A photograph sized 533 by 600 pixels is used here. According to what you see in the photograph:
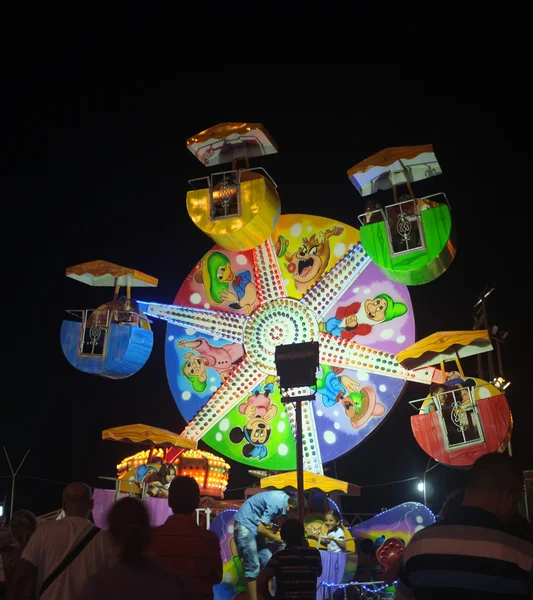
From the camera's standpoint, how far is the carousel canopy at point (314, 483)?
12.0 m

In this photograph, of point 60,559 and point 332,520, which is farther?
point 332,520

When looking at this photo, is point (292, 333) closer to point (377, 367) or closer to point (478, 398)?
point (377, 367)

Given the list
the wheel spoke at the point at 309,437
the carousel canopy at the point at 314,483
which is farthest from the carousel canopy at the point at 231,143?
the carousel canopy at the point at 314,483

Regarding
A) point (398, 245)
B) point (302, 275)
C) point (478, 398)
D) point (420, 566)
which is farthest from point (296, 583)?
point (302, 275)

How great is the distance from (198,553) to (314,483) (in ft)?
26.6

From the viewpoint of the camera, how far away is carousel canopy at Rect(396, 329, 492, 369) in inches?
453

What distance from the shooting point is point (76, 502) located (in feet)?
13.8

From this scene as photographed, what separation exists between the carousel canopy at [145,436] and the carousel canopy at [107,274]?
11.6 ft

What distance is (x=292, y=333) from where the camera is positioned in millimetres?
14531

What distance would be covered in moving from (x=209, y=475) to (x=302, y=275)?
4.50m

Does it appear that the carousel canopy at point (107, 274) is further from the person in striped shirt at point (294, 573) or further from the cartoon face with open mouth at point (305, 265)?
the person in striped shirt at point (294, 573)

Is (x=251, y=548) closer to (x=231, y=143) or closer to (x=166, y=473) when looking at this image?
(x=166, y=473)

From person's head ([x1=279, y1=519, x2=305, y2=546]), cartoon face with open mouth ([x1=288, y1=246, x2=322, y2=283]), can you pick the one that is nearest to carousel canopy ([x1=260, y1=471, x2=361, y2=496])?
cartoon face with open mouth ([x1=288, y1=246, x2=322, y2=283])

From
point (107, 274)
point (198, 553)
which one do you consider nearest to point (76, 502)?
point (198, 553)
